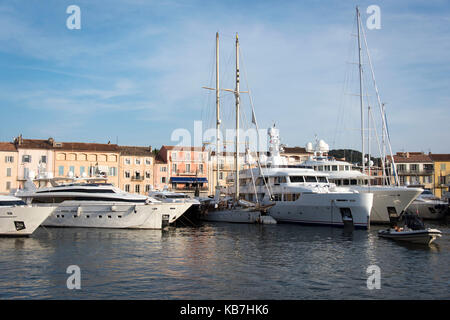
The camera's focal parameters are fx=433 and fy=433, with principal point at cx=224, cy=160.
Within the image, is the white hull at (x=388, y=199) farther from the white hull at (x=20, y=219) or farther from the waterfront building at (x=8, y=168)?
the waterfront building at (x=8, y=168)

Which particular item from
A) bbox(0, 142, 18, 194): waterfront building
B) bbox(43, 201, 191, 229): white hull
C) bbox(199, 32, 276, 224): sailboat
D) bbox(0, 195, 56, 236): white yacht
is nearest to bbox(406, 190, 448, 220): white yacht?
bbox(199, 32, 276, 224): sailboat

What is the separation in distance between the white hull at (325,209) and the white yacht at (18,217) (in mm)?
19929

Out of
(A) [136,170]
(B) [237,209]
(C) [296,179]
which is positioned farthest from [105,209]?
(A) [136,170]

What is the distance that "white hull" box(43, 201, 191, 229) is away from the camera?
106ft

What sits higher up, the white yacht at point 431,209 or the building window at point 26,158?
the building window at point 26,158

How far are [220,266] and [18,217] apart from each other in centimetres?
1514

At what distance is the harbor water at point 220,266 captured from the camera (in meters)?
14.7

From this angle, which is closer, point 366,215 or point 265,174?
point 366,215

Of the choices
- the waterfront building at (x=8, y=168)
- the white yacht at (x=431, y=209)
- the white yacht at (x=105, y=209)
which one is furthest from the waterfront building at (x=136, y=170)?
the white yacht at (x=431, y=209)

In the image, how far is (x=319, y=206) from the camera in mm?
35750
